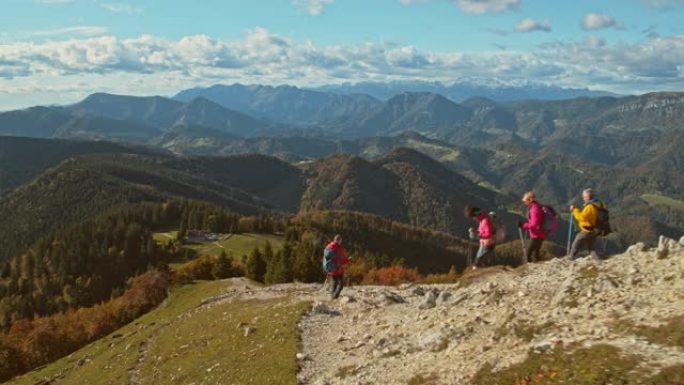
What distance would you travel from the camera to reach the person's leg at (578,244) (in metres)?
27.6

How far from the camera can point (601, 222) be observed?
89.0ft

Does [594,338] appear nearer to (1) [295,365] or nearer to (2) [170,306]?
(1) [295,365]

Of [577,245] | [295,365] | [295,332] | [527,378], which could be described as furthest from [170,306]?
[527,378]

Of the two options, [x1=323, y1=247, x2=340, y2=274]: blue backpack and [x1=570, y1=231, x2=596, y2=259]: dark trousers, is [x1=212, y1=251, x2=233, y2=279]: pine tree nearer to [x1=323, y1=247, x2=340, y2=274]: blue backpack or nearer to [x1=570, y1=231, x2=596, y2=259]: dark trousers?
[x1=323, y1=247, x2=340, y2=274]: blue backpack

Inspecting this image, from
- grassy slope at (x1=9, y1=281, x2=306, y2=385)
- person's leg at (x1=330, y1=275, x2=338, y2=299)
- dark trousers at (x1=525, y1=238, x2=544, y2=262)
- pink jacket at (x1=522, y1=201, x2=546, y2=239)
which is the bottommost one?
grassy slope at (x1=9, y1=281, x2=306, y2=385)

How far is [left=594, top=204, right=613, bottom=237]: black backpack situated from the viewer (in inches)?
1067

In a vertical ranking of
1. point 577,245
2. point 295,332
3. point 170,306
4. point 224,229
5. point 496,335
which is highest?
point 577,245

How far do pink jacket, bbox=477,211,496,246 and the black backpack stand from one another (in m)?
5.77

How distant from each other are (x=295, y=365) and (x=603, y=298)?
43.9 ft

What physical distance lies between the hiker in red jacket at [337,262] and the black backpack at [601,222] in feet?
48.3

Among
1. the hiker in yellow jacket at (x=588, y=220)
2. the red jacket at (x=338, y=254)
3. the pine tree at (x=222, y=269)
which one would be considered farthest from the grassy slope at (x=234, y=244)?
the hiker in yellow jacket at (x=588, y=220)

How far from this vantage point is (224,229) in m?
200

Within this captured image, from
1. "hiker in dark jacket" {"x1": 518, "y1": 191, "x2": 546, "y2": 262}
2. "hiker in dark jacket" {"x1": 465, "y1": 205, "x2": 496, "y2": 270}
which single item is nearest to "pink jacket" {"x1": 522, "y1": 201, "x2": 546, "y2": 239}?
"hiker in dark jacket" {"x1": 518, "y1": 191, "x2": 546, "y2": 262}

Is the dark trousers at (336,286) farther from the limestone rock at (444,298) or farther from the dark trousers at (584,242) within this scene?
the dark trousers at (584,242)
